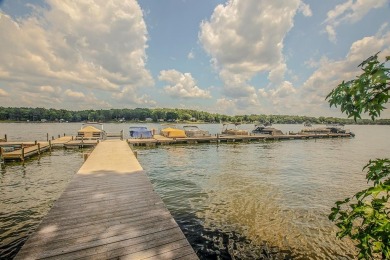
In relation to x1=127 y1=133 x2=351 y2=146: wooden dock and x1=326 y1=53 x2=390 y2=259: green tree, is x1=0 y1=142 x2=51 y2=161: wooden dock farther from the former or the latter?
x1=326 y1=53 x2=390 y2=259: green tree

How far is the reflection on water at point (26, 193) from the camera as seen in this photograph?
9375 mm

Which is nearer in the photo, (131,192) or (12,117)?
(131,192)

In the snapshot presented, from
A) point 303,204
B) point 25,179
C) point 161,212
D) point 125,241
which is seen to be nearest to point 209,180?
point 303,204

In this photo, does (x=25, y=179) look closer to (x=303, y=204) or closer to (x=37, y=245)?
(x=37, y=245)

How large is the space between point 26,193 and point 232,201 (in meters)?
12.6

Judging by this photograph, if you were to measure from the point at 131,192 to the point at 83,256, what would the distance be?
4.43 meters

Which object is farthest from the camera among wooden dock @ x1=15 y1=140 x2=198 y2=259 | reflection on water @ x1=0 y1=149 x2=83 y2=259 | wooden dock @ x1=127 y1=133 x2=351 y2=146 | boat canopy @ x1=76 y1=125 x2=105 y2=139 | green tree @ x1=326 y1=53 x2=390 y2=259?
boat canopy @ x1=76 y1=125 x2=105 y2=139

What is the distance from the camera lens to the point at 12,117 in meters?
164

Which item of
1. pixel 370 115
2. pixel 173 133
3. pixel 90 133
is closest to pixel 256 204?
pixel 370 115

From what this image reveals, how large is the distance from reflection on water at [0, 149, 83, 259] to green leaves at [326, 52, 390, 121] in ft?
35.2

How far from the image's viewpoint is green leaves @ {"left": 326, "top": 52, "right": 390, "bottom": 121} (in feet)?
8.12

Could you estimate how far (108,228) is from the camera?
642 cm

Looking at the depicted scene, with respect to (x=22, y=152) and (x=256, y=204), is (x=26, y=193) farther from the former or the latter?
(x=256, y=204)

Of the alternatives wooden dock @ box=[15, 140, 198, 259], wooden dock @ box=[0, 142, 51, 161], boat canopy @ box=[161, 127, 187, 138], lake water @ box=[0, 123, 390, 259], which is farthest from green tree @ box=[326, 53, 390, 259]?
boat canopy @ box=[161, 127, 187, 138]
